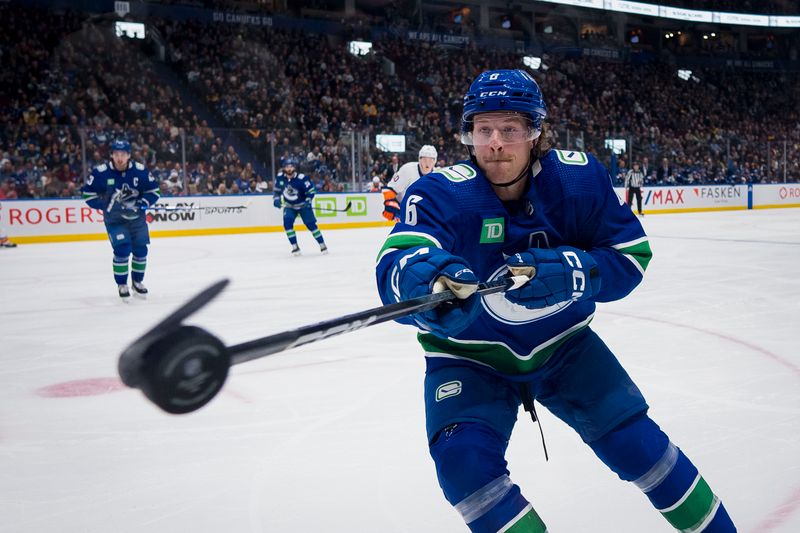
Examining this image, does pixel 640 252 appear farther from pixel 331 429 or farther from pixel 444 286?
pixel 331 429

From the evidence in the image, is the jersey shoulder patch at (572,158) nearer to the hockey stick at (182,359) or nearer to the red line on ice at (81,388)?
the hockey stick at (182,359)

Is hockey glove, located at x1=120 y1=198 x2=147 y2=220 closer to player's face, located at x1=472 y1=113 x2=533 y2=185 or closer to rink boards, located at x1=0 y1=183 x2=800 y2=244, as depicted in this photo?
rink boards, located at x1=0 y1=183 x2=800 y2=244

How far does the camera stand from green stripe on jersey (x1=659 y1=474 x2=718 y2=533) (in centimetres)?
158

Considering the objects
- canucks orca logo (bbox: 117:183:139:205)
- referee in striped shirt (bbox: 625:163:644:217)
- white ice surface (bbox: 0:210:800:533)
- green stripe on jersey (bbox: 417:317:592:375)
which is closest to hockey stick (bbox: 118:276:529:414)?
green stripe on jersey (bbox: 417:317:592:375)

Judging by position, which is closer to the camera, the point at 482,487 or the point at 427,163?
the point at 482,487

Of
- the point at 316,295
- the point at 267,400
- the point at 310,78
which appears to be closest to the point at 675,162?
the point at 310,78

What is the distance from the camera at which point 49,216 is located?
1230cm

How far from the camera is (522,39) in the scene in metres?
28.2

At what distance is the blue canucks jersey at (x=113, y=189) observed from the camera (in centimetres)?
662

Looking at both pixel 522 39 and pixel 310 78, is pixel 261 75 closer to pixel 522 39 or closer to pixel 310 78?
pixel 310 78

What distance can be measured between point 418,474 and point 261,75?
61.5ft

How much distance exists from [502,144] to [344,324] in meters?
0.65

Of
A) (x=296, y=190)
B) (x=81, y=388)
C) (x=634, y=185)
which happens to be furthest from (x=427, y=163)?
(x=634, y=185)

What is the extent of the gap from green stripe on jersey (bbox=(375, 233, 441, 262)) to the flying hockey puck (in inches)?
24.8
